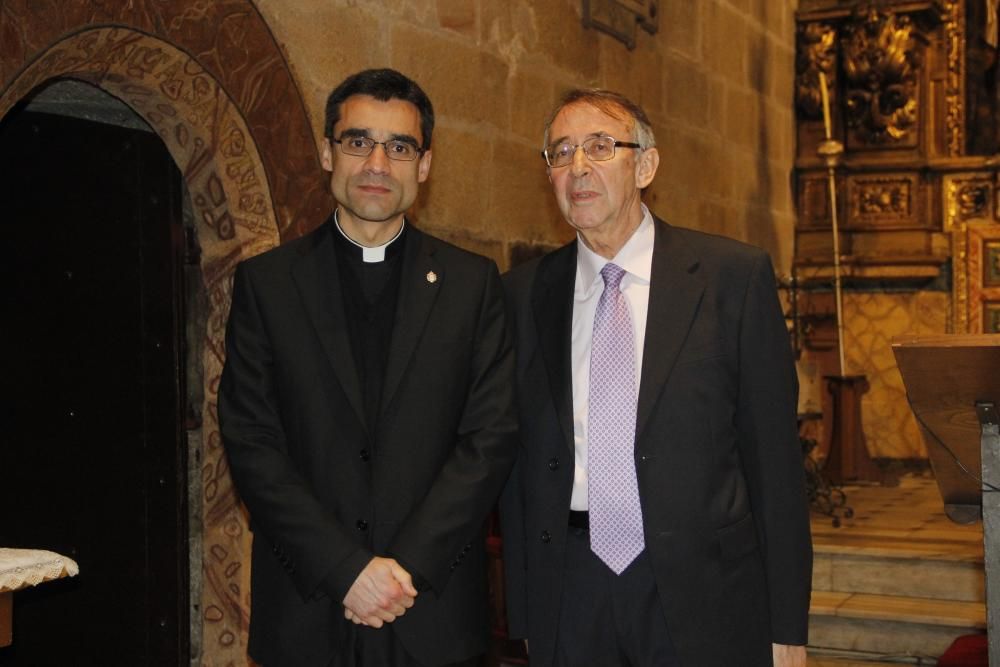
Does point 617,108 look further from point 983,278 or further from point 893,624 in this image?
point 983,278

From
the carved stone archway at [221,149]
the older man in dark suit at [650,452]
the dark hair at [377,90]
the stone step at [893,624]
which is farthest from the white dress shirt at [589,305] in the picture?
the stone step at [893,624]

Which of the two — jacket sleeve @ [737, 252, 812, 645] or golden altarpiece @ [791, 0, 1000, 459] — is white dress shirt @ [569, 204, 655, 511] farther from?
golden altarpiece @ [791, 0, 1000, 459]

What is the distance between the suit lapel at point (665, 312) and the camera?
2566 millimetres

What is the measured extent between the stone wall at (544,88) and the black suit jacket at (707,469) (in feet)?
5.39

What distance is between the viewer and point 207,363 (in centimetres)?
379

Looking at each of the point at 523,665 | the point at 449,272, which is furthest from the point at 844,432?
the point at 449,272

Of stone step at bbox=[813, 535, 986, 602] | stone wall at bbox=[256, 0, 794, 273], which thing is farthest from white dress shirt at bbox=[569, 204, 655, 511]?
stone step at bbox=[813, 535, 986, 602]

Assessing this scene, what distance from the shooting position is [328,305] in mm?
2562

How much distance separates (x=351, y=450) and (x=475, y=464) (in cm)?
23

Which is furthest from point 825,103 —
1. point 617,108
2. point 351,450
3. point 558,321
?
point 351,450

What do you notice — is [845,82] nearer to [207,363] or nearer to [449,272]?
[207,363]

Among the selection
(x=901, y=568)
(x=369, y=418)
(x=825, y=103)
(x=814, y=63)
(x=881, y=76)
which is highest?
(x=814, y=63)

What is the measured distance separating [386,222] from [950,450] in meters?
1.24

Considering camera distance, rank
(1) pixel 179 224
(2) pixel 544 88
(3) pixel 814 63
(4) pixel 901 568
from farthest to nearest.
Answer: (3) pixel 814 63 < (4) pixel 901 568 < (2) pixel 544 88 < (1) pixel 179 224
